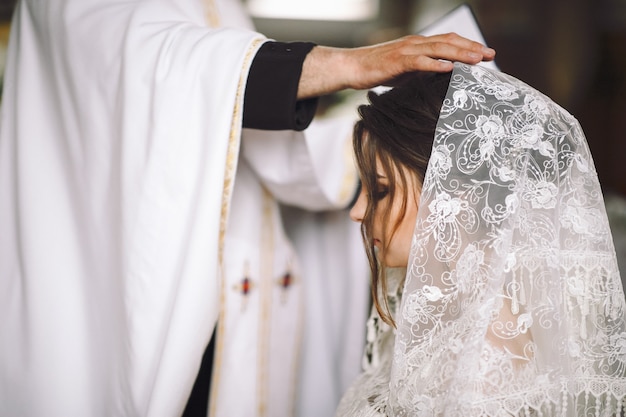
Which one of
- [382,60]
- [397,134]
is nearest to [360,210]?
[397,134]

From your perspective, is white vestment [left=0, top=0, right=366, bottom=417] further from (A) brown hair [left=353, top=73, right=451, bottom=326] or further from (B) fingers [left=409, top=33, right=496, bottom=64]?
(B) fingers [left=409, top=33, right=496, bottom=64]

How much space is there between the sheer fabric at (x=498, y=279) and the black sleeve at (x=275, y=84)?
37 cm

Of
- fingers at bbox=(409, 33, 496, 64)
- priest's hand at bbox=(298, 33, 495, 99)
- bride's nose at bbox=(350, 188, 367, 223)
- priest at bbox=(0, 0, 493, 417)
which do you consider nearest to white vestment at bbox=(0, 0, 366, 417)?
priest at bbox=(0, 0, 493, 417)

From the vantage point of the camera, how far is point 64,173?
58.1 inches

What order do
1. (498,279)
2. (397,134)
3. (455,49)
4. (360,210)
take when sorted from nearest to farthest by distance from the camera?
(498,279), (455,49), (397,134), (360,210)

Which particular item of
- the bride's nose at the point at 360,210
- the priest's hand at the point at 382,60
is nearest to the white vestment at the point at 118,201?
the priest's hand at the point at 382,60

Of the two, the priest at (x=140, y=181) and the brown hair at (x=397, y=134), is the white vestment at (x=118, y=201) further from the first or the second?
the brown hair at (x=397, y=134)

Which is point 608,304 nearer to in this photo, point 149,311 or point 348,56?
point 348,56

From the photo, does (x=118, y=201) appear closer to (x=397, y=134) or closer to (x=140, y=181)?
(x=140, y=181)

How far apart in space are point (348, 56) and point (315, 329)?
1.07 m

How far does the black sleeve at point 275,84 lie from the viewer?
1273 millimetres

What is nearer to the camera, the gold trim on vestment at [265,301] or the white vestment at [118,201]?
the white vestment at [118,201]

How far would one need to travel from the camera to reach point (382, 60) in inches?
47.6

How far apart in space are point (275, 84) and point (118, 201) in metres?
0.45
